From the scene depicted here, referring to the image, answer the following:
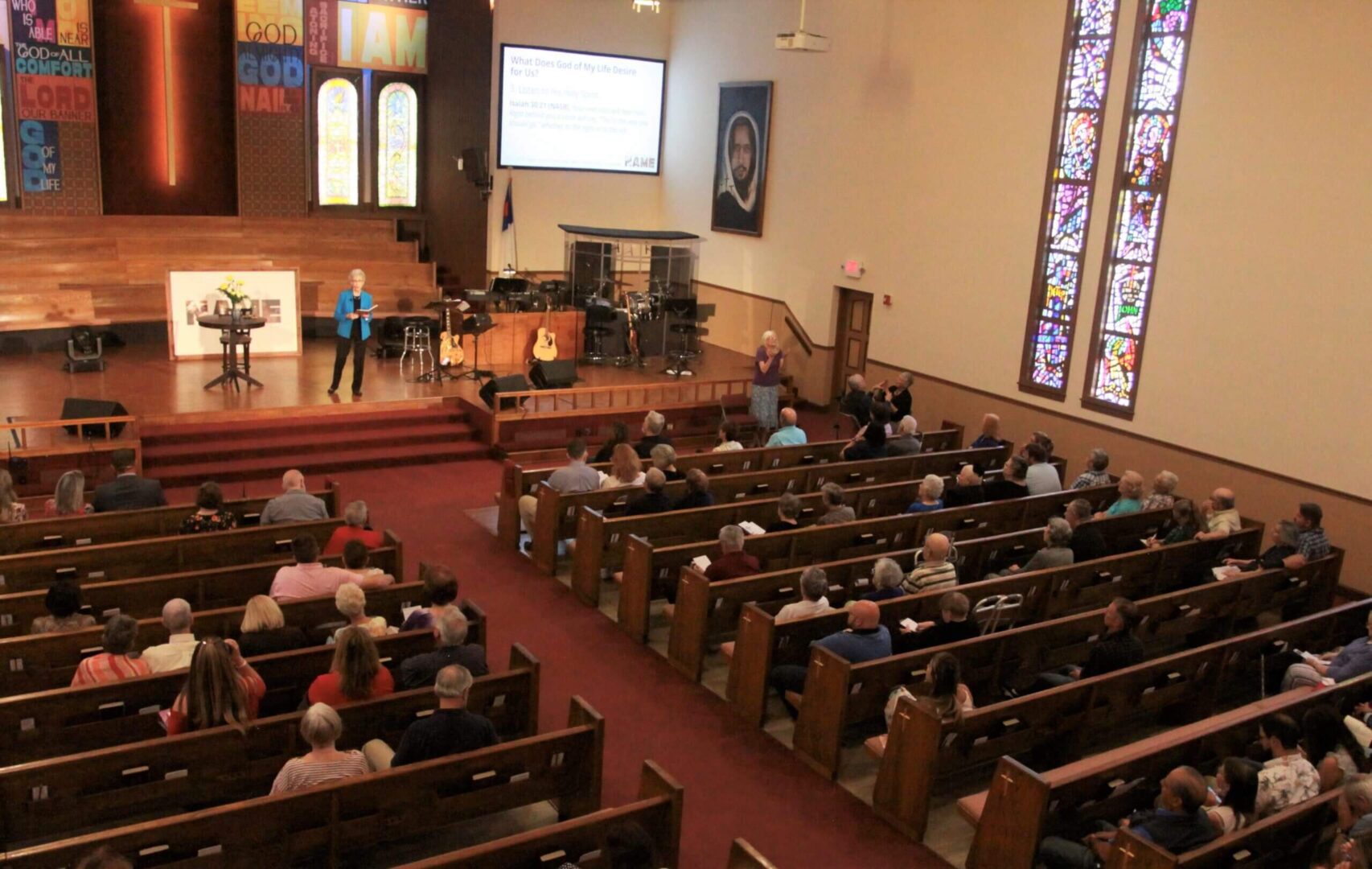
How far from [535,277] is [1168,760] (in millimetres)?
13310

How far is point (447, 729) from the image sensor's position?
4438 mm

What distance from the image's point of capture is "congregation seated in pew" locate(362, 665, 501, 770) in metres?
4.39

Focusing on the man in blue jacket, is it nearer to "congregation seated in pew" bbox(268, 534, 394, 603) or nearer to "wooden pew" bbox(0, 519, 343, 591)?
"wooden pew" bbox(0, 519, 343, 591)

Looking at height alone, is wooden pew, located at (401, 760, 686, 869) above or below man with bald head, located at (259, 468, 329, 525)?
below

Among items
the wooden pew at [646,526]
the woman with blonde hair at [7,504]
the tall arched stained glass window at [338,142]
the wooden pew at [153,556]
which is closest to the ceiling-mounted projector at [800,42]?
the wooden pew at [646,526]

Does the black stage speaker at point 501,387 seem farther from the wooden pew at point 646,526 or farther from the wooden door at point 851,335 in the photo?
the wooden door at point 851,335

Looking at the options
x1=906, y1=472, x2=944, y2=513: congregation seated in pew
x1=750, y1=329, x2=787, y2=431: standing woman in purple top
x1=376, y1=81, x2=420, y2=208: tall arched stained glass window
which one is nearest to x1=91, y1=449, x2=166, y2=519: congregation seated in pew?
x1=906, y1=472, x2=944, y2=513: congregation seated in pew

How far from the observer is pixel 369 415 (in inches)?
450

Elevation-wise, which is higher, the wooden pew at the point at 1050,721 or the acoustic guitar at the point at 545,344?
the acoustic guitar at the point at 545,344

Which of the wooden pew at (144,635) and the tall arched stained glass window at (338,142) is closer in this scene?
the wooden pew at (144,635)

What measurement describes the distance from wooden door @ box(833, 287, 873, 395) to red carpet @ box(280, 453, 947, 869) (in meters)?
6.45

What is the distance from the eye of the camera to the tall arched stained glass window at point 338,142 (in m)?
16.6

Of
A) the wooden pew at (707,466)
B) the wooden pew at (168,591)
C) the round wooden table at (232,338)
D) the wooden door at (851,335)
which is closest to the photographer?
the wooden pew at (168,591)

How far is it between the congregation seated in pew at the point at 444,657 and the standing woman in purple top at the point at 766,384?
6.93m
